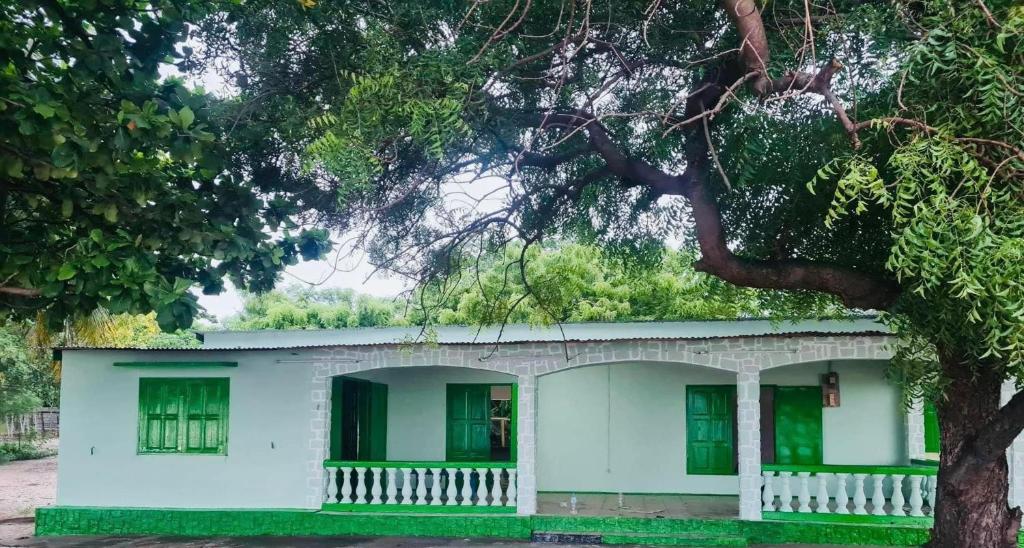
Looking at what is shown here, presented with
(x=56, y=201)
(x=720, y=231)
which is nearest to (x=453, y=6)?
(x=720, y=231)

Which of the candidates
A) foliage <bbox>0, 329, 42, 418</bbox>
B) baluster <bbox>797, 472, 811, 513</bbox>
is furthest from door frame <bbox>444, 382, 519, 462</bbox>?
foliage <bbox>0, 329, 42, 418</bbox>

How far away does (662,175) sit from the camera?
787cm

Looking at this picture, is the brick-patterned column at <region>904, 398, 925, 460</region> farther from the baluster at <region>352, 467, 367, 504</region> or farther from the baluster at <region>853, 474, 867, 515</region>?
the baluster at <region>352, 467, 367, 504</region>

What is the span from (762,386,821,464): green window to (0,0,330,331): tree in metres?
8.23

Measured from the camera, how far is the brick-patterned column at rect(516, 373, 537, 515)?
34.7 ft


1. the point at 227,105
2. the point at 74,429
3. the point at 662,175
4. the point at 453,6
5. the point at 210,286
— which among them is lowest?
the point at 74,429

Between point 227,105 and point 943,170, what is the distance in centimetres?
589

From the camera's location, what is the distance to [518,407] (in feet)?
35.3

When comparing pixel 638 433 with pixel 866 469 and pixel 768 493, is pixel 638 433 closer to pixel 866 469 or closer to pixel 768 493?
pixel 768 493

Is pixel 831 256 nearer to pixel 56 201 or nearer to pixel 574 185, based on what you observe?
pixel 574 185

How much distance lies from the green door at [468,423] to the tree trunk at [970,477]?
7.56 meters

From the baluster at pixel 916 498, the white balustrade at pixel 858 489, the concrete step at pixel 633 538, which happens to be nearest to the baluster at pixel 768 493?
the white balustrade at pixel 858 489

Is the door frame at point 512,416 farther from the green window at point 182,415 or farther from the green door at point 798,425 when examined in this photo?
the green door at point 798,425

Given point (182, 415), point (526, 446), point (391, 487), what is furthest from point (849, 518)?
point (182, 415)
